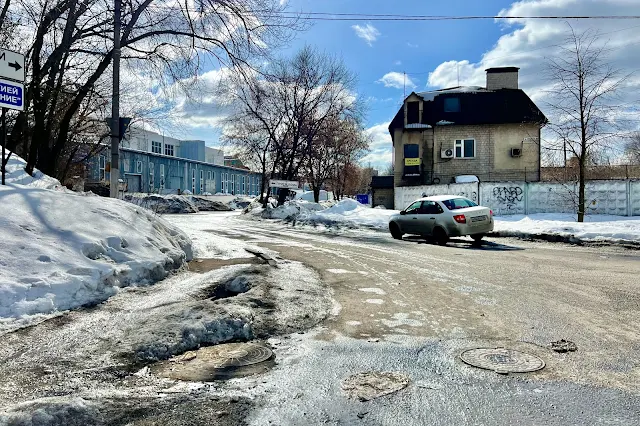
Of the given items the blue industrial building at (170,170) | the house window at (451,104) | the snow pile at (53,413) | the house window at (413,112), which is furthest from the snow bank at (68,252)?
the blue industrial building at (170,170)

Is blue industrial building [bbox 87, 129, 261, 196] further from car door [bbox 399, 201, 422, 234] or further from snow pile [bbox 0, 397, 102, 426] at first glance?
snow pile [bbox 0, 397, 102, 426]

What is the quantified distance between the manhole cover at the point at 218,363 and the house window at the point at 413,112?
119ft

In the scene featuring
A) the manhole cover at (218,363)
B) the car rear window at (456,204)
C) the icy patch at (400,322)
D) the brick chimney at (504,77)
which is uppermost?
the brick chimney at (504,77)

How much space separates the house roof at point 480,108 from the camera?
3600 centimetres

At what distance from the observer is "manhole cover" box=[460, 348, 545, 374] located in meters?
3.77

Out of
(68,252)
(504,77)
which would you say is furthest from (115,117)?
(504,77)

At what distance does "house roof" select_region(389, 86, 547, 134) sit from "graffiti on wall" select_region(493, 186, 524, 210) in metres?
11.5

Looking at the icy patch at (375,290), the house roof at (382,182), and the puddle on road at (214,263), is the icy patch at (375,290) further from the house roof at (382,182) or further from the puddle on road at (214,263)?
the house roof at (382,182)

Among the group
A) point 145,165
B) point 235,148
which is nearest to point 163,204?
point 235,148

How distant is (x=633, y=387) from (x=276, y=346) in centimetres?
293

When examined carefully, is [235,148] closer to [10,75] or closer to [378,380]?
[10,75]

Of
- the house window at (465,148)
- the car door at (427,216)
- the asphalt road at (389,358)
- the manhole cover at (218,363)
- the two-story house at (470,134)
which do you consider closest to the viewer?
the asphalt road at (389,358)

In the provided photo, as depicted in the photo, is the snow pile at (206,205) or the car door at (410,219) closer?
the car door at (410,219)

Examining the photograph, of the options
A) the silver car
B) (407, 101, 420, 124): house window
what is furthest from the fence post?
(407, 101, 420, 124): house window
